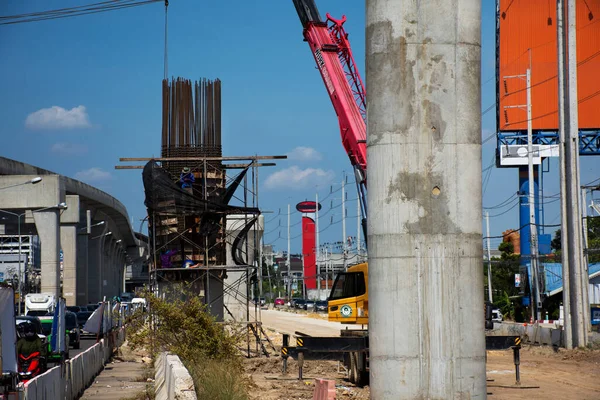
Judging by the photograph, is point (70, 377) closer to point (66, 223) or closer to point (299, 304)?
point (66, 223)

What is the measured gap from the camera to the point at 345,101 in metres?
40.4

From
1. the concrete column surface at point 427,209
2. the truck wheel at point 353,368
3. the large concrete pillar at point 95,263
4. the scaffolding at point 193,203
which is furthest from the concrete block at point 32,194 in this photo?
the concrete column surface at point 427,209

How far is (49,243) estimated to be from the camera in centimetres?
6000

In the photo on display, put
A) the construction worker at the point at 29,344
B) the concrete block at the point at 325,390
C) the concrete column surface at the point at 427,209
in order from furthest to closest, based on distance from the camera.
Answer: the construction worker at the point at 29,344
the concrete block at the point at 325,390
the concrete column surface at the point at 427,209

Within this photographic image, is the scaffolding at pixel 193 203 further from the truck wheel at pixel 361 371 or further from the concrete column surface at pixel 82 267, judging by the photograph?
the concrete column surface at pixel 82 267

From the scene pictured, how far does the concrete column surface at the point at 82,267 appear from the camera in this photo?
86.7 metres

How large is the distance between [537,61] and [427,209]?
60.1 m

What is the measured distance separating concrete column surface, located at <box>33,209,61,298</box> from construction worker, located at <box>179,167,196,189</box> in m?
27.4

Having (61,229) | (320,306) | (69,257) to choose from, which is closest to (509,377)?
(61,229)

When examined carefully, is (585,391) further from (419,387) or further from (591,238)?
(591,238)

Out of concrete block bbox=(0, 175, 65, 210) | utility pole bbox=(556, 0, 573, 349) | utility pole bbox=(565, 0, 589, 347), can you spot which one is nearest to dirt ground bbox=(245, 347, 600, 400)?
utility pole bbox=(556, 0, 573, 349)

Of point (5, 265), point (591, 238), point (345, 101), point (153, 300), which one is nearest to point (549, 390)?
point (153, 300)

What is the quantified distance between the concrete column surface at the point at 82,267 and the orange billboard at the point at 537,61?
134 feet

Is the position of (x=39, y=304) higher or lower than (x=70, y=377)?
higher
